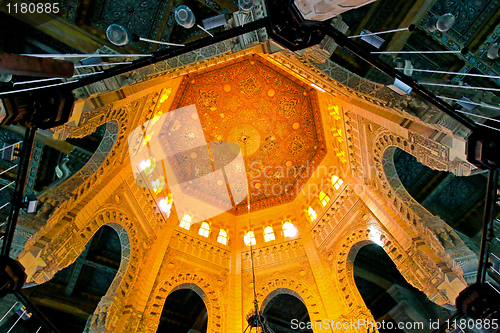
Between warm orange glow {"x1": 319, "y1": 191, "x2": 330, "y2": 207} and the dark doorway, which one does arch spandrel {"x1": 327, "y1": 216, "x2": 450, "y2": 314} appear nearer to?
warm orange glow {"x1": 319, "y1": 191, "x2": 330, "y2": 207}

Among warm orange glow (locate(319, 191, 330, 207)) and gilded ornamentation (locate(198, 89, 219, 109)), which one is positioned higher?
gilded ornamentation (locate(198, 89, 219, 109))

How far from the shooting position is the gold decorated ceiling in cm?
1188

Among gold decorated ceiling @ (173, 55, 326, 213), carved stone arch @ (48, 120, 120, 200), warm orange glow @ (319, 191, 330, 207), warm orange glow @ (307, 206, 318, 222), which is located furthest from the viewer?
gold decorated ceiling @ (173, 55, 326, 213)

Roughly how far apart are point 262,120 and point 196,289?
6.88m

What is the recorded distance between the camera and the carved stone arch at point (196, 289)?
8.57m

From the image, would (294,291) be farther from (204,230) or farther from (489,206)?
(489,206)

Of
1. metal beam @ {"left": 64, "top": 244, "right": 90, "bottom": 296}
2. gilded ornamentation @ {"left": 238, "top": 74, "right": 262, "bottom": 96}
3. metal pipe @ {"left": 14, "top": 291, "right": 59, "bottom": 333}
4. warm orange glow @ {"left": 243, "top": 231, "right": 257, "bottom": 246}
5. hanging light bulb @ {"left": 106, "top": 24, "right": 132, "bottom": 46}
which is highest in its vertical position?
gilded ornamentation @ {"left": 238, "top": 74, "right": 262, "bottom": 96}

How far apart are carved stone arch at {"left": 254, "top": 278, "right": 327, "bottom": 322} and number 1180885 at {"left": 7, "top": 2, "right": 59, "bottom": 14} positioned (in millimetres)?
9201

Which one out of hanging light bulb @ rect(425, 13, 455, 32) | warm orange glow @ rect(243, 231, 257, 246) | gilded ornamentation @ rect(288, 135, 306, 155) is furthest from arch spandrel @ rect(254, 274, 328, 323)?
hanging light bulb @ rect(425, 13, 455, 32)

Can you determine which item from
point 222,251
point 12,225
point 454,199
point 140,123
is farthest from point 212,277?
point 454,199

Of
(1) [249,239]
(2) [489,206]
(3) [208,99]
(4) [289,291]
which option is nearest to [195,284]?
(1) [249,239]

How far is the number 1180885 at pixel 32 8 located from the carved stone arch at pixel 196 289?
24.8 ft

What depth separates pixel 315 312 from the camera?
909 centimetres

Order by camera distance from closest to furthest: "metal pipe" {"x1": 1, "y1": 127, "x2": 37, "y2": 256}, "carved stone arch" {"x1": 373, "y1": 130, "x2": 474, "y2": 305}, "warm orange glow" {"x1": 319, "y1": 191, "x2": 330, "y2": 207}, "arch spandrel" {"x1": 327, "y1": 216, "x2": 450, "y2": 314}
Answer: "metal pipe" {"x1": 1, "y1": 127, "x2": 37, "y2": 256}, "carved stone arch" {"x1": 373, "y1": 130, "x2": 474, "y2": 305}, "arch spandrel" {"x1": 327, "y1": 216, "x2": 450, "y2": 314}, "warm orange glow" {"x1": 319, "y1": 191, "x2": 330, "y2": 207}
